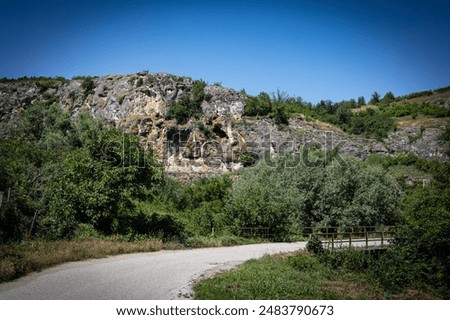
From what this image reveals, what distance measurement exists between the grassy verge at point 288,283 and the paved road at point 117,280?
76 centimetres

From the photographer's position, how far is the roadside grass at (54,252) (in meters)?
10.9

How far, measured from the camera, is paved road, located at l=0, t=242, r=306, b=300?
29.8 ft

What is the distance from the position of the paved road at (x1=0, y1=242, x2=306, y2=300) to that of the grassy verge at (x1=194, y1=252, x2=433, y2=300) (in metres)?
0.76

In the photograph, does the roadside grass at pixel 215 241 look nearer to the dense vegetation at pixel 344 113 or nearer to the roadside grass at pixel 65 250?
the roadside grass at pixel 65 250

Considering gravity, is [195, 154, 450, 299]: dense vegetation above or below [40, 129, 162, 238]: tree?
below

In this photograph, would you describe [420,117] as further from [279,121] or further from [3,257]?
[3,257]

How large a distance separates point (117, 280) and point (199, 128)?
180ft

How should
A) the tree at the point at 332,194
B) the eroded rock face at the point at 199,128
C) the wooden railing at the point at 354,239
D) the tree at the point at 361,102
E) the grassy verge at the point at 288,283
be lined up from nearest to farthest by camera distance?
the grassy verge at the point at 288,283, the wooden railing at the point at 354,239, the tree at the point at 332,194, the eroded rock face at the point at 199,128, the tree at the point at 361,102

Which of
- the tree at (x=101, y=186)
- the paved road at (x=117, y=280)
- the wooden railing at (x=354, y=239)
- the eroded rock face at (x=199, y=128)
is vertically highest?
the eroded rock face at (x=199, y=128)

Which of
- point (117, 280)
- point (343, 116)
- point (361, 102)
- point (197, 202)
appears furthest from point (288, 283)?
point (361, 102)

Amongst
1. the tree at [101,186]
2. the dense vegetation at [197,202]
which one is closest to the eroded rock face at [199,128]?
the dense vegetation at [197,202]

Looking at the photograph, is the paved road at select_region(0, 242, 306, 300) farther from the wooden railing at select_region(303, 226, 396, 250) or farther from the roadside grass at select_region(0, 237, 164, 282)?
the wooden railing at select_region(303, 226, 396, 250)

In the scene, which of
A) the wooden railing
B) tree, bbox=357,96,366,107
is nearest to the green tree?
tree, bbox=357,96,366,107
